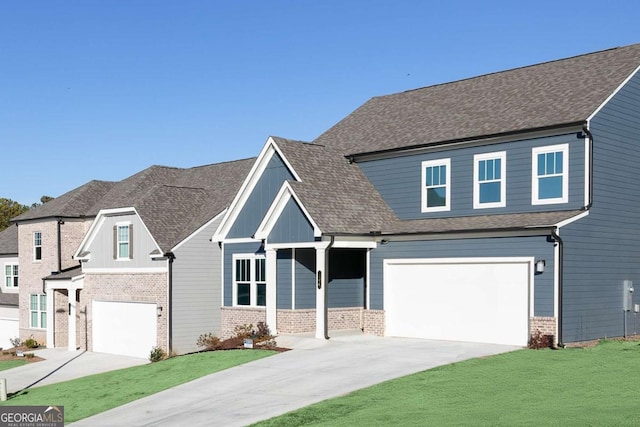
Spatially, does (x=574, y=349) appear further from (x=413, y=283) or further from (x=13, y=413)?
(x=13, y=413)

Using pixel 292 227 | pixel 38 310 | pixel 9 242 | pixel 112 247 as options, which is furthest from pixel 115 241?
pixel 9 242

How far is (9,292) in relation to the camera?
4784cm

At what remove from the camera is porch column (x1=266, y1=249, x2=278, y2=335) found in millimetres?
29188

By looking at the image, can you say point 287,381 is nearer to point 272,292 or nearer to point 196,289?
point 272,292

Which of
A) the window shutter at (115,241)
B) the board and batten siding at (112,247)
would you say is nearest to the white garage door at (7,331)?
the board and batten siding at (112,247)

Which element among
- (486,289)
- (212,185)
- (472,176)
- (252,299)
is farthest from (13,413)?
(212,185)

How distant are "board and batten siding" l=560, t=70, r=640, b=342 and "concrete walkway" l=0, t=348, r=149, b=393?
17.5 m

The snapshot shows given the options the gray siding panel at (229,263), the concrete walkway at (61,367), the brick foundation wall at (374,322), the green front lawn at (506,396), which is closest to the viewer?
the green front lawn at (506,396)

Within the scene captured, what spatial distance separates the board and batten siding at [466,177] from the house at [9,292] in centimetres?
2527

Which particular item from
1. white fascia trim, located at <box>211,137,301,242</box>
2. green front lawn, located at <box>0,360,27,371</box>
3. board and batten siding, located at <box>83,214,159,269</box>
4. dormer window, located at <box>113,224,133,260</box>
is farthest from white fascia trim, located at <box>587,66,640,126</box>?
green front lawn, located at <box>0,360,27,371</box>

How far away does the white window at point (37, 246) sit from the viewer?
140 feet

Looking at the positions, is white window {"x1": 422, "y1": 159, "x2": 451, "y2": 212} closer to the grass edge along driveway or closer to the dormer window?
the grass edge along driveway

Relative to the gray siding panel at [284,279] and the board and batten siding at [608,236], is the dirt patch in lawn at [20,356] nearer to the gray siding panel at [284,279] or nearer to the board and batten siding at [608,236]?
the gray siding panel at [284,279]

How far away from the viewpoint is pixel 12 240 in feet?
161
